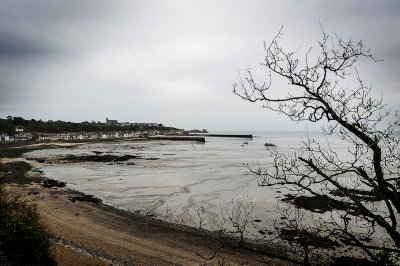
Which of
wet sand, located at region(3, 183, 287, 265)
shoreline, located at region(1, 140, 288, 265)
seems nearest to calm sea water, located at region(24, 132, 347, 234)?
shoreline, located at region(1, 140, 288, 265)

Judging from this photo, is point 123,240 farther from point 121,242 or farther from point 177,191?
point 177,191

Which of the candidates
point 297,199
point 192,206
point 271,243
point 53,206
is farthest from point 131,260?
point 297,199

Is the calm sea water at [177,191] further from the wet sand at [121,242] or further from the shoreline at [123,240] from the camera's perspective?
the wet sand at [121,242]

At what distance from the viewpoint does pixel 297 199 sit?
64.0ft

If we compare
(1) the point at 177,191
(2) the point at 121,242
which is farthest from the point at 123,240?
(1) the point at 177,191

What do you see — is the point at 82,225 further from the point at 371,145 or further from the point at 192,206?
the point at 371,145

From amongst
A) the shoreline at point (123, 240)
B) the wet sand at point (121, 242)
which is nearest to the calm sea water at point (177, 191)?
the shoreline at point (123, 240)

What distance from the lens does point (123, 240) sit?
455 inches

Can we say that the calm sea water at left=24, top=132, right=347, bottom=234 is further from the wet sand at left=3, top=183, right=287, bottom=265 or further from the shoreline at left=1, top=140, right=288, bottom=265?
the wet sand at left=3, top=183, right=287, bottom=265

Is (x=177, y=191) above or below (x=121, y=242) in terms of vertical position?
below

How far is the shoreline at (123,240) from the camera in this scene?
32.9 ft

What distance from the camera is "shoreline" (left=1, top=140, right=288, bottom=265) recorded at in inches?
394

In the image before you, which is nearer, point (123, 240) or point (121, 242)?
point (121, 242)

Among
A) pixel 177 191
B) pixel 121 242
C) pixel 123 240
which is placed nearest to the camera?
pixel 121 242
